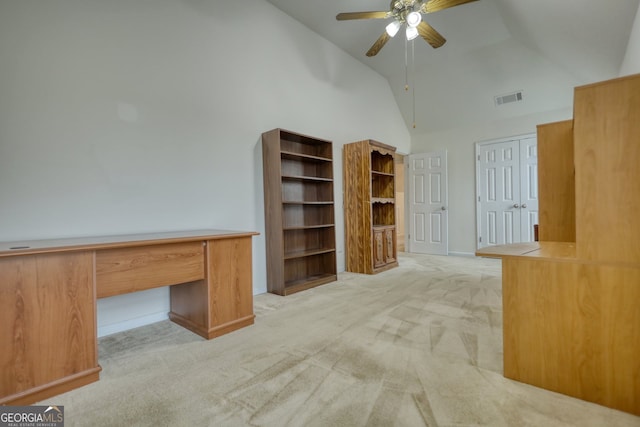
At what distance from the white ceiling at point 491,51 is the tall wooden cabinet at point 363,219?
5.42ft

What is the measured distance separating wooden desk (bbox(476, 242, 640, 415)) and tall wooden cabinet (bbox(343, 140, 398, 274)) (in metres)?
2.57

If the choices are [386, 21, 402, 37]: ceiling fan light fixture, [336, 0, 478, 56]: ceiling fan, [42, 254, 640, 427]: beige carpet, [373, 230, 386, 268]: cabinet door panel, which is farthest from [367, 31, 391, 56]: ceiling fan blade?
[42, 254, 640, 427]: beige carpet

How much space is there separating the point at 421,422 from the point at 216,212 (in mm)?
2460

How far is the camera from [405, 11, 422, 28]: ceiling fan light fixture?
259cm

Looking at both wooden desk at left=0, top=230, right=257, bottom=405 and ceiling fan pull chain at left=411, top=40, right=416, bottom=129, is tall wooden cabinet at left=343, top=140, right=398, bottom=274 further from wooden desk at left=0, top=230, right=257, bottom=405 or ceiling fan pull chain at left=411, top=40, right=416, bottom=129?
wooden desk at left=0, top=230, right=257, bottom=405

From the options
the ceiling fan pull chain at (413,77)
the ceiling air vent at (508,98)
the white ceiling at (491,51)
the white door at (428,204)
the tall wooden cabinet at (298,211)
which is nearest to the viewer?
the white ceiling at (491,51)

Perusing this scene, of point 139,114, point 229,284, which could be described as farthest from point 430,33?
point 229,284

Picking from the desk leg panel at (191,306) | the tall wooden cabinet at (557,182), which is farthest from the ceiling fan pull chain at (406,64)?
the desk leg panel at (191,306)

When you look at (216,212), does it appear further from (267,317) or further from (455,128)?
(455,128)

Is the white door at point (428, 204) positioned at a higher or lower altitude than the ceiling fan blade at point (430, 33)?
lower

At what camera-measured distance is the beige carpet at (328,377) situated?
1284 mm

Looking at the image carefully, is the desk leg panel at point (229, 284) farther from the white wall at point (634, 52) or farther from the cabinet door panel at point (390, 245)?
the white wall at point (634, 52)

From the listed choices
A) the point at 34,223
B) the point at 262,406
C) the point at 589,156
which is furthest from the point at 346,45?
the point at 262,406

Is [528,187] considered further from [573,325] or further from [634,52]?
[573,325]
